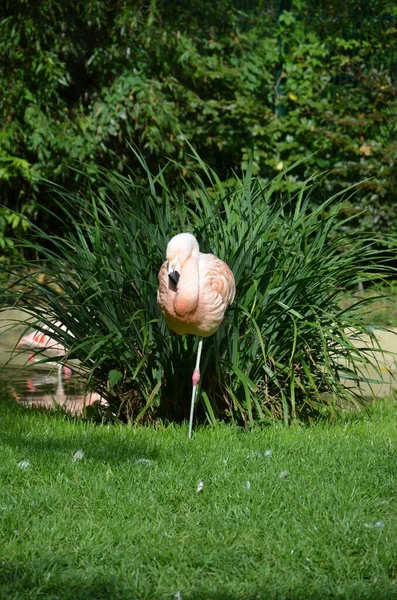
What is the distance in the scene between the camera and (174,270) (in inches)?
187

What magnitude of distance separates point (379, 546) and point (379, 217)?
26.6ft

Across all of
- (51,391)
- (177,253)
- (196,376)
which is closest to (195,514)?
(196,376)

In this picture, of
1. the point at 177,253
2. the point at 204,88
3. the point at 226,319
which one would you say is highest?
the point at 204,88

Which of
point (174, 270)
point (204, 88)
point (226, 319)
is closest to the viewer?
point (174, 270)

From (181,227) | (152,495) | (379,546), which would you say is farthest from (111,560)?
(181,227)

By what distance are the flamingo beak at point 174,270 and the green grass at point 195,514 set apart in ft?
2.57

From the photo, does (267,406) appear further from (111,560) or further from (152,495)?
(111,560)

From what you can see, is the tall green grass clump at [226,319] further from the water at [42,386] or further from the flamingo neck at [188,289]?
the water at [42,386]

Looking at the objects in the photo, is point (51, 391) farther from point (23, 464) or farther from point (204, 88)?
point (204, 88)

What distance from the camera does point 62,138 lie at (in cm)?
1117

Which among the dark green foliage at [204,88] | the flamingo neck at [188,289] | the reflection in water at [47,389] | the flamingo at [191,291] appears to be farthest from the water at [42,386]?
the dark green foliage at [204,88]

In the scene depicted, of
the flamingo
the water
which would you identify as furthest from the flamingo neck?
the water

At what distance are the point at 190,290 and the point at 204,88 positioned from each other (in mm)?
7567

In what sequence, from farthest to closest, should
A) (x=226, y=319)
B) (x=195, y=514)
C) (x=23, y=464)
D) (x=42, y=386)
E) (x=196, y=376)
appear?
(x=42, y=386) < (x=226, y=319) < (x=196, y=376) < (x=23, y=464) < (x=195, y=514)
